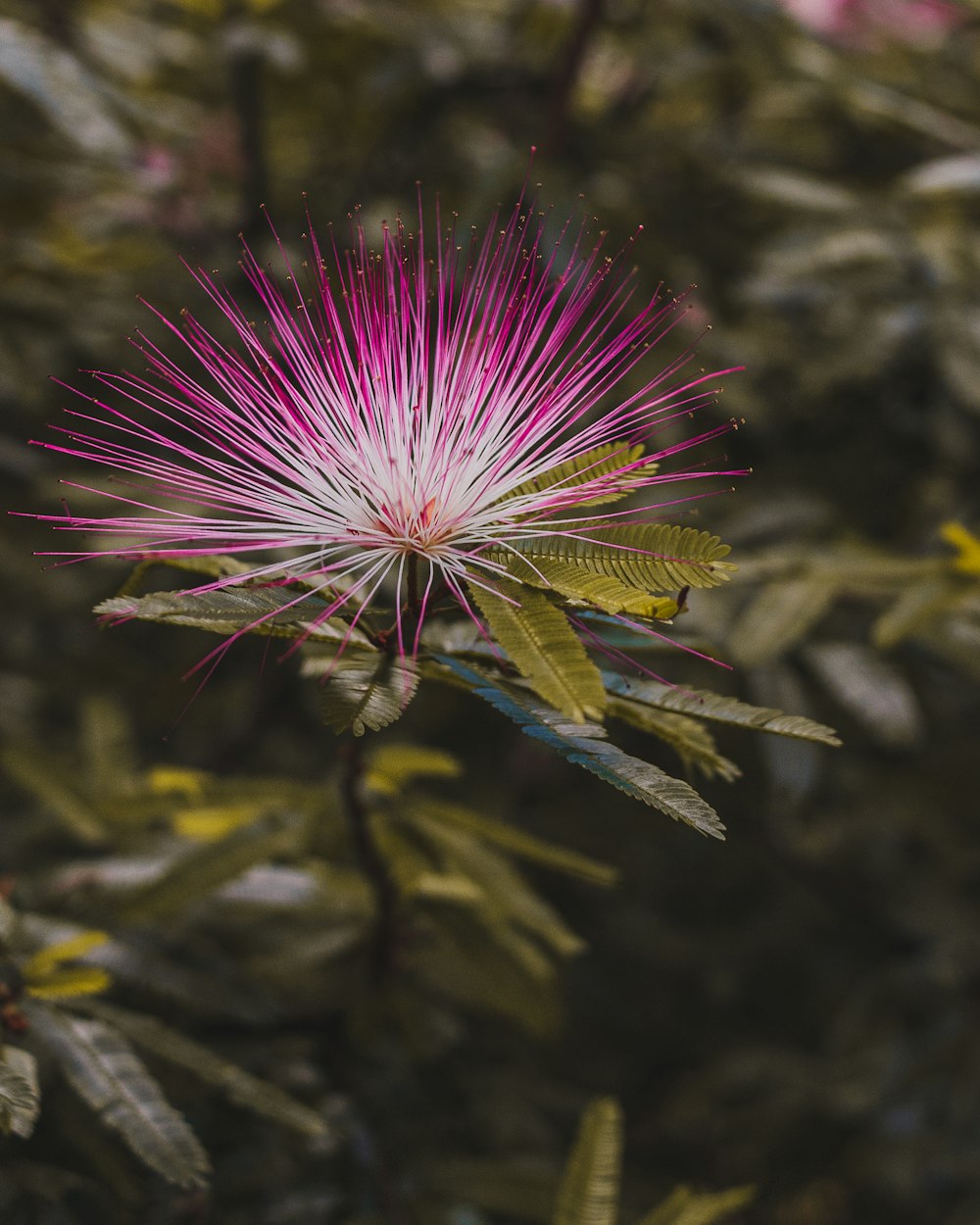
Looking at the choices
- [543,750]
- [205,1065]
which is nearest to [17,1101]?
[205,1065]

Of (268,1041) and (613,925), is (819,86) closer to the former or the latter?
(613,925)

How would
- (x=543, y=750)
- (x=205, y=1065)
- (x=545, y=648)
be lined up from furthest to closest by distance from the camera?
(x=543, y=750) < (x=205, y=1065) < (x=545, y=648)

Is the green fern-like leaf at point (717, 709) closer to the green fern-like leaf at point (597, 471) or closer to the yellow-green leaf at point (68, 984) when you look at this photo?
the green fern-like leaf at point (597, 471)

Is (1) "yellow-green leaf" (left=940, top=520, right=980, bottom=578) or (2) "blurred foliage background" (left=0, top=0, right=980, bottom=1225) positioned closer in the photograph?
(1) "yellow-green leaf" (left=940, top=520, right=980, bottom=578)

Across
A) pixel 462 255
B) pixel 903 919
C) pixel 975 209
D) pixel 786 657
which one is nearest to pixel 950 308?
pixel 975 209

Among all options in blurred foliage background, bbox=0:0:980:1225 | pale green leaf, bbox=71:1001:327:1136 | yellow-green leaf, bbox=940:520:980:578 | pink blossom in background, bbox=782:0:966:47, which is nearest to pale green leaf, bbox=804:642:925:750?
blurred foliage background, bbox=0:0:980:1225

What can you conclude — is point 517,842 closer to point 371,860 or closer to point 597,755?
point 371,860

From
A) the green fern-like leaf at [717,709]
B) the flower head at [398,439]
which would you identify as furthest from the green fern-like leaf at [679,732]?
the flower head at [398,439]

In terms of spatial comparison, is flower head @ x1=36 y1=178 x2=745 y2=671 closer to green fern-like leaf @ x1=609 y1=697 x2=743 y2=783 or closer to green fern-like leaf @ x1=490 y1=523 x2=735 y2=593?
green fern-like leaf @ x1=490 y1=523 x2=735 y2=593
